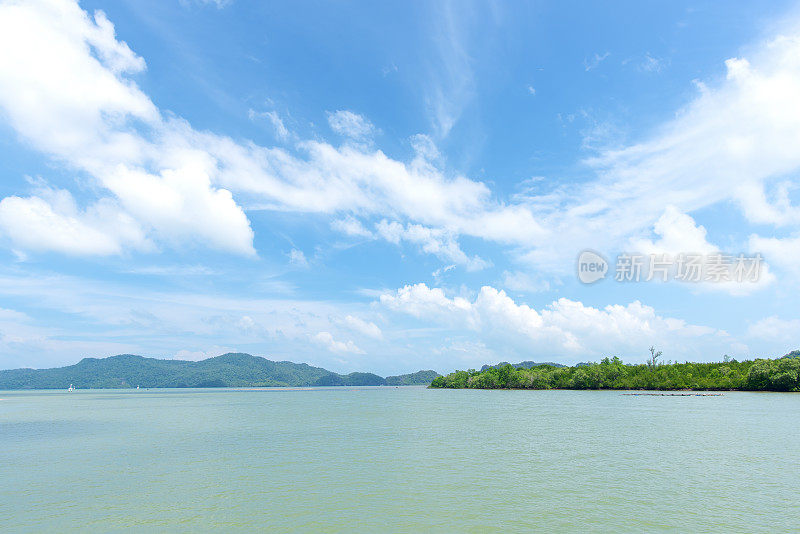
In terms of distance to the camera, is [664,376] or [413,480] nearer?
[413,480]

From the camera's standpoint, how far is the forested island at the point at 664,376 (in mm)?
111312

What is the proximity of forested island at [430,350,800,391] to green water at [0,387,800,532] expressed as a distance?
83.2m

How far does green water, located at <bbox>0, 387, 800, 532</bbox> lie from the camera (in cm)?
1964

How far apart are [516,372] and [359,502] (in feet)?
566

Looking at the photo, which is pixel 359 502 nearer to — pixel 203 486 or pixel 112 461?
pixel 203 486

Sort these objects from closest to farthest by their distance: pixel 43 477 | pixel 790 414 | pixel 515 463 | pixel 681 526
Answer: pixel 681 526 → pixel 43 477 → pixel 515 463 → pixel 790 414

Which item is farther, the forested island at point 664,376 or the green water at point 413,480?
the forested island at point 664,376

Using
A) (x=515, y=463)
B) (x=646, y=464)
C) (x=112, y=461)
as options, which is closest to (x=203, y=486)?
(x=112, y=461)

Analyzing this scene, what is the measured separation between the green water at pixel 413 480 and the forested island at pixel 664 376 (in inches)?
3277

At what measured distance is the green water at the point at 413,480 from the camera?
19641mm

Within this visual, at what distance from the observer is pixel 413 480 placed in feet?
86.9

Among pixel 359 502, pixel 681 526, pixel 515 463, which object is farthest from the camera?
pixel 515 463

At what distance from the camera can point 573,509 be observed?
20.6m

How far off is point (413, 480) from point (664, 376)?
144609 millimetres
